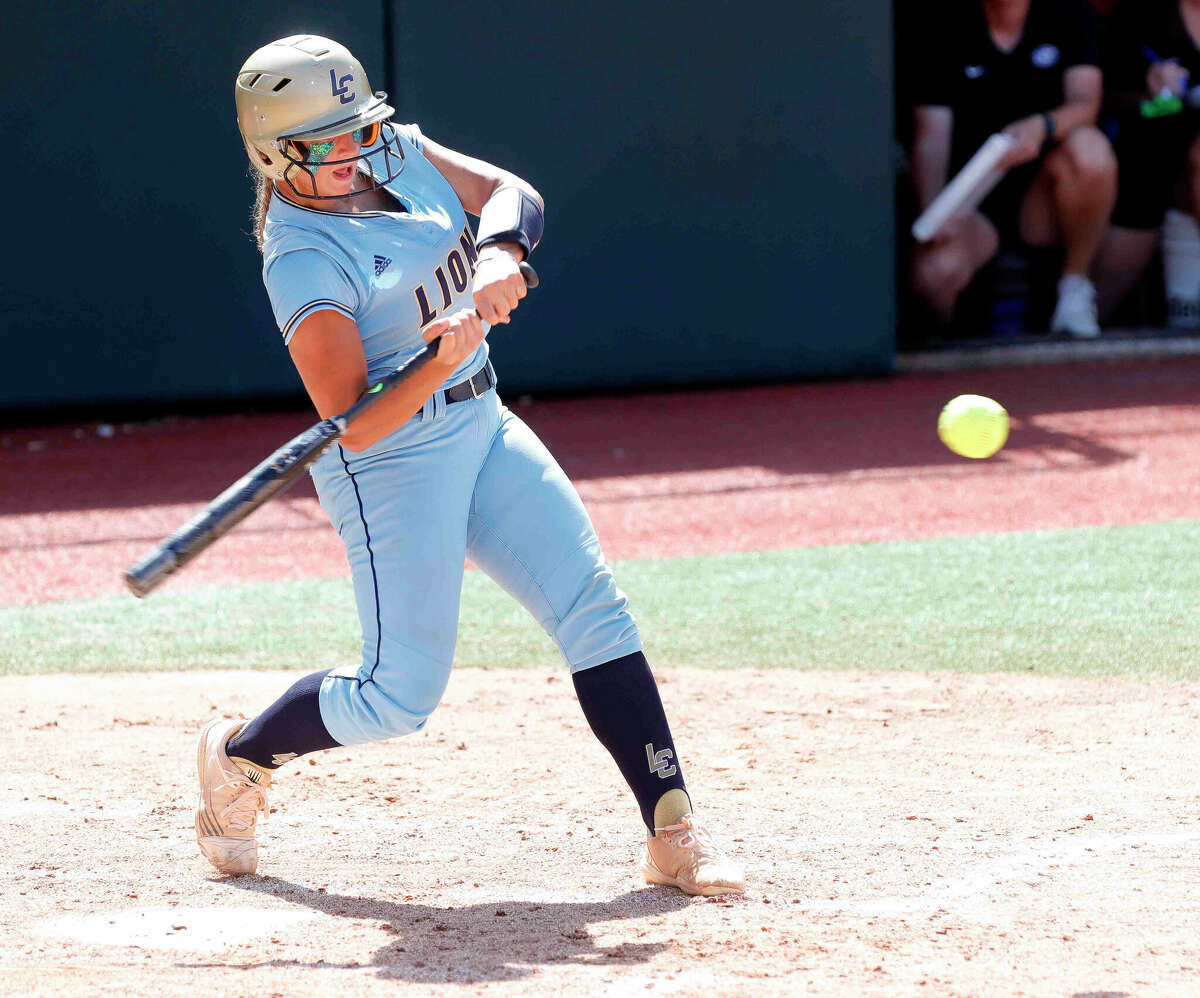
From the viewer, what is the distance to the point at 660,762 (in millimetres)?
3398

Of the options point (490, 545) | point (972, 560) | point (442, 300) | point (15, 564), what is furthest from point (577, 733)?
point (15, 564)

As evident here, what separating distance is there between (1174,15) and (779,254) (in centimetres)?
333

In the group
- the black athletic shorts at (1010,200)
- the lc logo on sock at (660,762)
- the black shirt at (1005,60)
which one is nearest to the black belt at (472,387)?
the lc logo on sock at (660,762)

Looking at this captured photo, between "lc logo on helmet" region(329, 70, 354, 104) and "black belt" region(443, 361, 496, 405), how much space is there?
603mm

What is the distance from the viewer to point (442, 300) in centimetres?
333

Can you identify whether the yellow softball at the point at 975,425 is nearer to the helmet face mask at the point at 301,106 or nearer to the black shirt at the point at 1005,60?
the helmet face mask at the point at 301,106

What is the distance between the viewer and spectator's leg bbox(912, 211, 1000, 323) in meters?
10.5

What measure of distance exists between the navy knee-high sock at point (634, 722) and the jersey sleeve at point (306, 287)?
3.00 feet

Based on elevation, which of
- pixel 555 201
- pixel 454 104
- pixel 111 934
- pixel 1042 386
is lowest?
pixel 1042 386

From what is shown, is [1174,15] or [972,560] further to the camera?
[1174,15]

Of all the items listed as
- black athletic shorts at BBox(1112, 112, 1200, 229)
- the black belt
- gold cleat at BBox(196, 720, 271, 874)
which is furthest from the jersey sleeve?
black athletic shorts at BBox(1112, 112, 1200, 229)

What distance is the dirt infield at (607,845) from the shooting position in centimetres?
297

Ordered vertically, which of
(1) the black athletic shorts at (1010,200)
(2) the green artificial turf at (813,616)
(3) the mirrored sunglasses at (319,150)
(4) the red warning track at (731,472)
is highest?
(3) the mirrored sunglasses at (319,150)

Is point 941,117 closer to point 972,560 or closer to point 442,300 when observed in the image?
point 972,560
